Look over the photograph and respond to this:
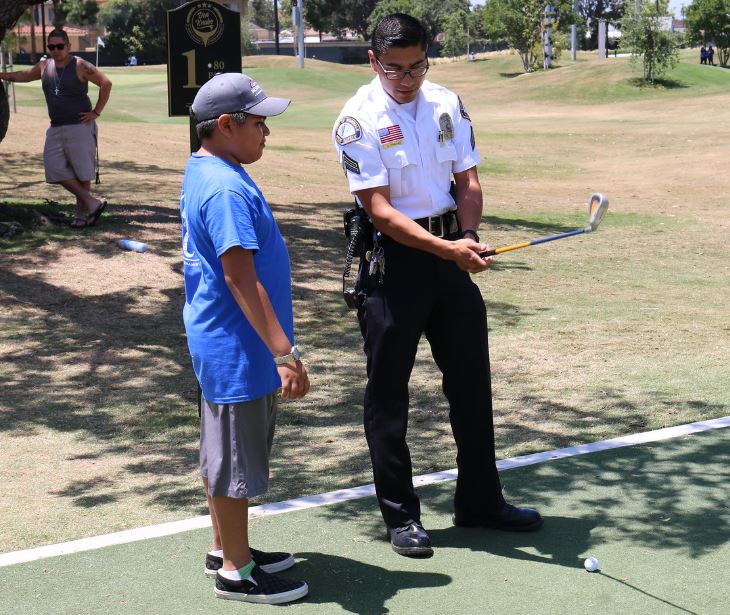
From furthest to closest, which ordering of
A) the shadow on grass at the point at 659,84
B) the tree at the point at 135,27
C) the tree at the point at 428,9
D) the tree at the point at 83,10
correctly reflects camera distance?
the tree at the point at 428,9
the tree at the point at 135,27
the tree at the point at 83,10
the shadow on grass at the point at 659,84

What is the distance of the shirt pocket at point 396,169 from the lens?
4.23m

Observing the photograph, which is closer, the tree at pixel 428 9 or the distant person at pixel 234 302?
the distant person at pixel 234 302

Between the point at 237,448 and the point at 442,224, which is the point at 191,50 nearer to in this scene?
the point at 442,224

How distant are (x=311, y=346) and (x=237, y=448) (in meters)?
4.53

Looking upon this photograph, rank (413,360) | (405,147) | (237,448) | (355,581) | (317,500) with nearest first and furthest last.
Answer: (237,448), (355,581), (405,147), (413,360), (317,500)

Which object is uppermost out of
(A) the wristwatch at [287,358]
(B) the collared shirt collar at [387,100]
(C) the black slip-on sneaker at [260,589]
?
(B) the collared shirt collar at [387,100]

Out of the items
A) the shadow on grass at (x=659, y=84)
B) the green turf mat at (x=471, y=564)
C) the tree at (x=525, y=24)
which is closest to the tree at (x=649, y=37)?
the shadow on grass at (x=659, y=84)

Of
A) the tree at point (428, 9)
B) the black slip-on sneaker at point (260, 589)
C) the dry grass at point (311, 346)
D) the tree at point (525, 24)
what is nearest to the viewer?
the black slip-on sneaker at point (260, 589)

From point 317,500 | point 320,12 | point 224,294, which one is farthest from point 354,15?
point 224,294

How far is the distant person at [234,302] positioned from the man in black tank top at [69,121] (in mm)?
7617

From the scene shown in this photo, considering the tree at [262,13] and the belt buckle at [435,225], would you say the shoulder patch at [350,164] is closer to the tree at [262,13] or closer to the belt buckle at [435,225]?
the belt buckle at [435,225]

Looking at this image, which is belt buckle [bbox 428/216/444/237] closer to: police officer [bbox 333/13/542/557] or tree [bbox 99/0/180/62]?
police officer [bbox 333/13/542/557]

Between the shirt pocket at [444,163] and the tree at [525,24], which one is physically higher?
the tree at [525,24]

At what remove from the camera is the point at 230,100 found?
Answer: 3730mm
